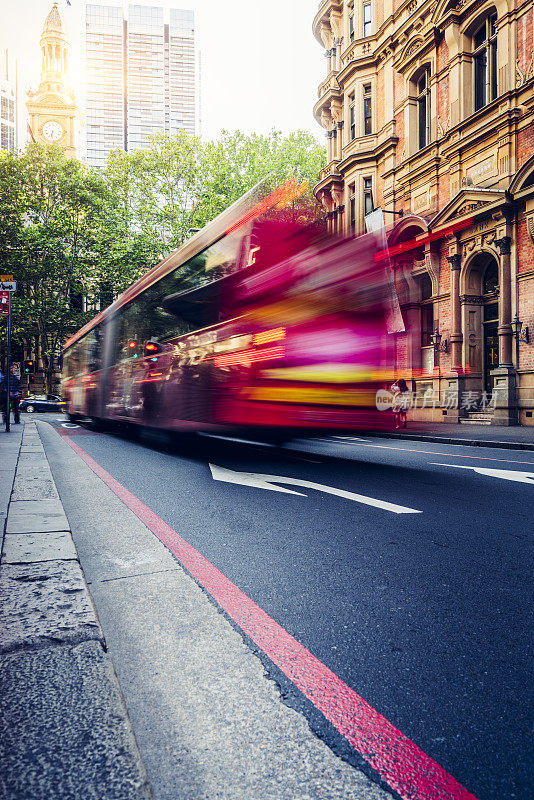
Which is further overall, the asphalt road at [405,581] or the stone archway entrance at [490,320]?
the stone archway entrance at [490,320]

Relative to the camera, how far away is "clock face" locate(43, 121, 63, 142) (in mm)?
70125

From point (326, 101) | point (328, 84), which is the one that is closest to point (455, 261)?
point (326, 101)

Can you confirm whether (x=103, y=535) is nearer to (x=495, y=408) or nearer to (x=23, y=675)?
(x=23, y=675)

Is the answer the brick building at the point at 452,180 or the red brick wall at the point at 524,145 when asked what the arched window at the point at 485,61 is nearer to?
the brick building at the point at 452,180

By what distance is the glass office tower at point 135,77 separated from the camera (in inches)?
4067

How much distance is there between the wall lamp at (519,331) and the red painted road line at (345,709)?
1644cm

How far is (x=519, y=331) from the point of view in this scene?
17.2 meters

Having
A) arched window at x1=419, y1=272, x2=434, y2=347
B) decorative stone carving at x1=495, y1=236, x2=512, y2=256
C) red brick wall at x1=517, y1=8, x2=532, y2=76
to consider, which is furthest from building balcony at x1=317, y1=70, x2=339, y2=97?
decorative stone carving at x1=495, y1=236, x2=512, y2=256

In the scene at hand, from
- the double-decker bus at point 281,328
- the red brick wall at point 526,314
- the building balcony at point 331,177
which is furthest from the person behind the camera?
the building balcony at point 331,177

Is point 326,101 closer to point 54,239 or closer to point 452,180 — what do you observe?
point 452,180

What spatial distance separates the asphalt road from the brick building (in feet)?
31.8

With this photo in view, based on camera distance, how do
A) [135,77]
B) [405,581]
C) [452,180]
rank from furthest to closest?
1. [135,77]
2. [452,180]
3. [405,581]

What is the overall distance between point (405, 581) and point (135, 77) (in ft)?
411

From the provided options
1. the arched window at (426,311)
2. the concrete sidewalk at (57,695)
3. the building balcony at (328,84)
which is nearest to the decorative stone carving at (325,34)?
→ the building balcony at (328,84)
